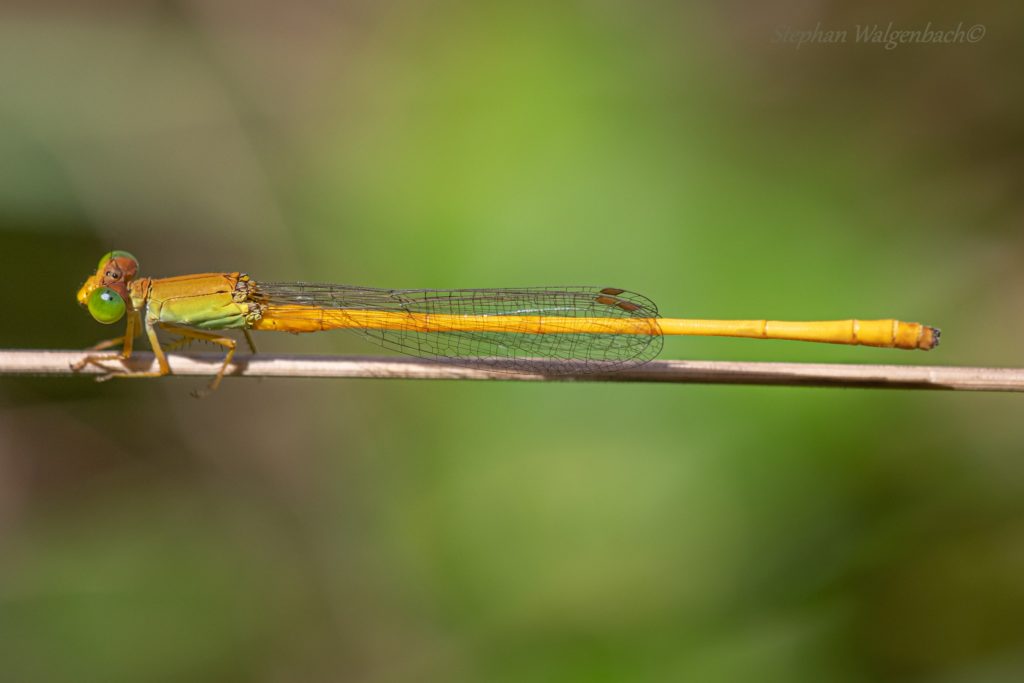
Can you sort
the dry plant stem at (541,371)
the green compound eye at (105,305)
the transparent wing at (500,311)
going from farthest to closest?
the green compound eye at (105,305)
the transparent wing at (500,311)
the dry plant stem at (541,371)

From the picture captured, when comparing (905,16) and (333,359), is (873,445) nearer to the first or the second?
(333,359)

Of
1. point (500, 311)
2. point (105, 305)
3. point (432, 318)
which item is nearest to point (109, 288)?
point (105, 305)

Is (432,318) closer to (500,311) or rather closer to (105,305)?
(500,311)

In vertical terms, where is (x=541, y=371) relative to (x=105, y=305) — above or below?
below

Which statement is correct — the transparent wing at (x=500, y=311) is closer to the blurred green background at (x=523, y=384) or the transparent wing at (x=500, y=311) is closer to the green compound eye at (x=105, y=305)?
the blurred green background at (x=523, y=384)

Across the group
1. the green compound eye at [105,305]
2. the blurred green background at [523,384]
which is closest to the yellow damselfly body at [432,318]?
the green compound eye at [105,305]

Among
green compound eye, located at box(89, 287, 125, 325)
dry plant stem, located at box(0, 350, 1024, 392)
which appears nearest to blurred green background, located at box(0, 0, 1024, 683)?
dry plant stem, located at box(0, 350, 1024, 392)

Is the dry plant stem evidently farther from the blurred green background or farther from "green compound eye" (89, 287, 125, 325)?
the blurred green background
